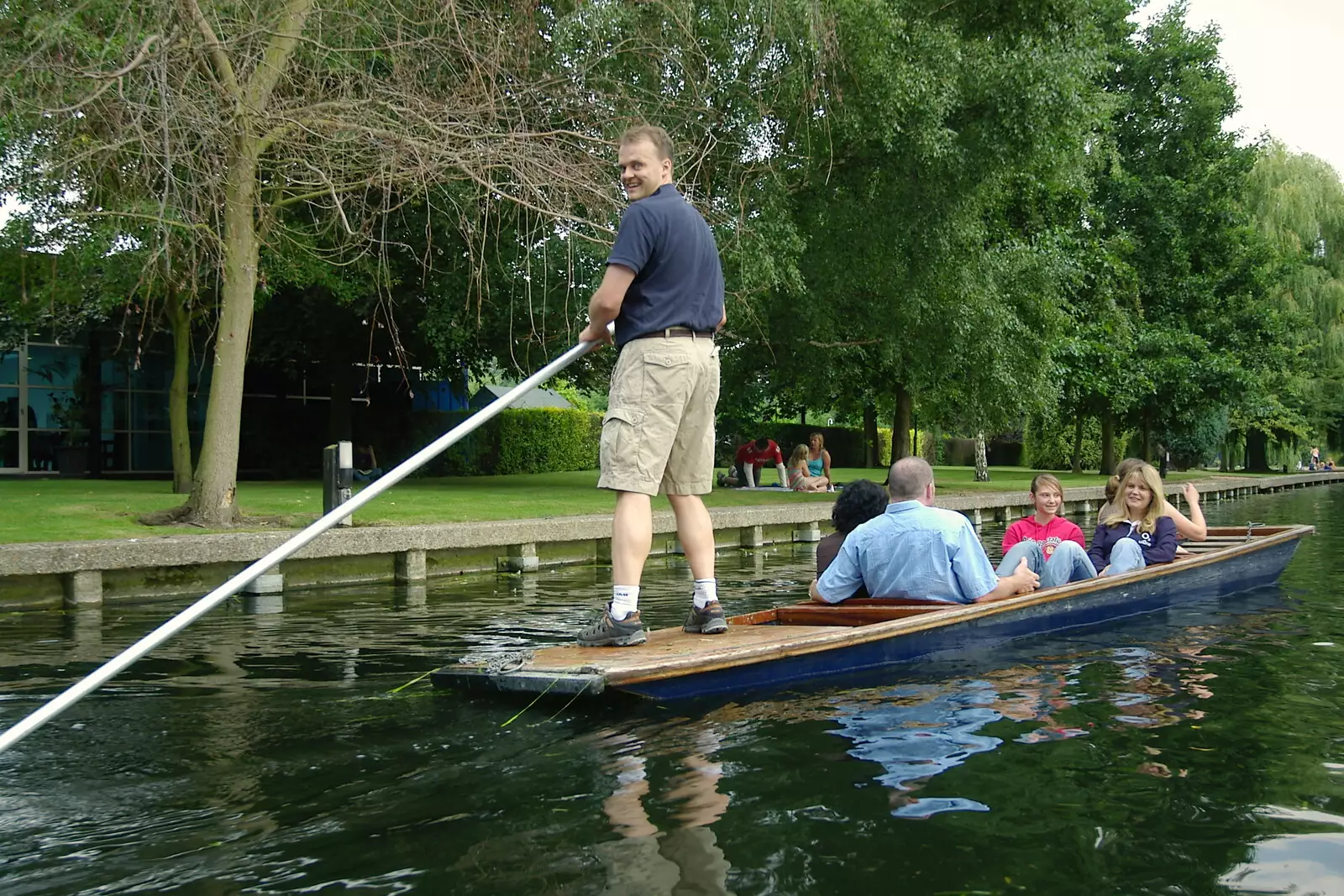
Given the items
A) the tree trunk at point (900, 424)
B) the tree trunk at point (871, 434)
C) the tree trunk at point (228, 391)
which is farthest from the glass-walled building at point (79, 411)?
the tree trunk at point (871, 434)

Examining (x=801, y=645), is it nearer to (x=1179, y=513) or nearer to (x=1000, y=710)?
(x=1000, y=710)

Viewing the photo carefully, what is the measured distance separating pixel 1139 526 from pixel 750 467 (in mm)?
10849

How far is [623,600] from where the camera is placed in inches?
181

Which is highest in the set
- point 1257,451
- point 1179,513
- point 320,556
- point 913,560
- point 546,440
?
point 546,440

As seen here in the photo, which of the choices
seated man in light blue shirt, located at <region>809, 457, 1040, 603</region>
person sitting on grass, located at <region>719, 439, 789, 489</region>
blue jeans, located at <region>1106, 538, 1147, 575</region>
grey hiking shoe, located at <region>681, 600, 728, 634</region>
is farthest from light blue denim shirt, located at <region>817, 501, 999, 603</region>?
person sitting on grass, located at <region>719, 439, 789, 489</region>

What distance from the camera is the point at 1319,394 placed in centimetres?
3378

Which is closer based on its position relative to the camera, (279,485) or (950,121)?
(950,121)

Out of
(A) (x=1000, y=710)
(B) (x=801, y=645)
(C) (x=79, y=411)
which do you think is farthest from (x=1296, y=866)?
(C) (x=79, y=411)

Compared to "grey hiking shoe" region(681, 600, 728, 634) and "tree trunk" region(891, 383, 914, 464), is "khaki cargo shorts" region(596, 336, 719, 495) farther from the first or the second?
"tree trunk" region(891, 383, 914, 464)

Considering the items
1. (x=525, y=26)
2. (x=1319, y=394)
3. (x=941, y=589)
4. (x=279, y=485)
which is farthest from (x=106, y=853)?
(x=1319, y=394)

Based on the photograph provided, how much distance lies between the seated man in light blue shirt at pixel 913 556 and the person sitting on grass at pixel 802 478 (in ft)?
38.4

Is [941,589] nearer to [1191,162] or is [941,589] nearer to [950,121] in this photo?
[950,121]

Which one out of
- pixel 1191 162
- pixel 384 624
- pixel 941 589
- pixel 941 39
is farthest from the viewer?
pixel 1191 162

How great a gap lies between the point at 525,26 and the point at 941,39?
699 centimetres
